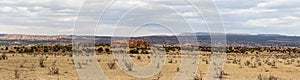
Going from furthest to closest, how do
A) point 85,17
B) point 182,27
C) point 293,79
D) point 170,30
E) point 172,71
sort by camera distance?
point 172,71 → point 293,79 → point 170,30 → point 182,27 → point 85,17

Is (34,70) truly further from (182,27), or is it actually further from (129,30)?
(182,27)

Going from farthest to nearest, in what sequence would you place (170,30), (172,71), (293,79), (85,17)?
(172,71), (293,79), (170,30), (85,17)

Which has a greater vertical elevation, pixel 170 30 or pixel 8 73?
pixel 170 30

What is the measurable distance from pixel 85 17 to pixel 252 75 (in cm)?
1093

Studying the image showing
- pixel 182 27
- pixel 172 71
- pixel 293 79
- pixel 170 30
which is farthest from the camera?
pixel 172 71

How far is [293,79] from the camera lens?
23219 mm

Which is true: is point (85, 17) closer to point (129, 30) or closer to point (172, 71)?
point (129, 30)

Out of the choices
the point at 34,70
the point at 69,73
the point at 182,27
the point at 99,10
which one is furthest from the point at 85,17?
the point at 34,70

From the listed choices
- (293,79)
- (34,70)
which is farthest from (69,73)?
(293,79)

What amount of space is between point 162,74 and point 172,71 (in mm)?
2006

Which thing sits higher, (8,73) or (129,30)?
(129,30)

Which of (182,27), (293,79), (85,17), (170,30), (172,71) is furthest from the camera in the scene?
(172,71)

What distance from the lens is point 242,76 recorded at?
23.7 m

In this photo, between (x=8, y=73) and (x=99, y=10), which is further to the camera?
(x=8, y=73)
